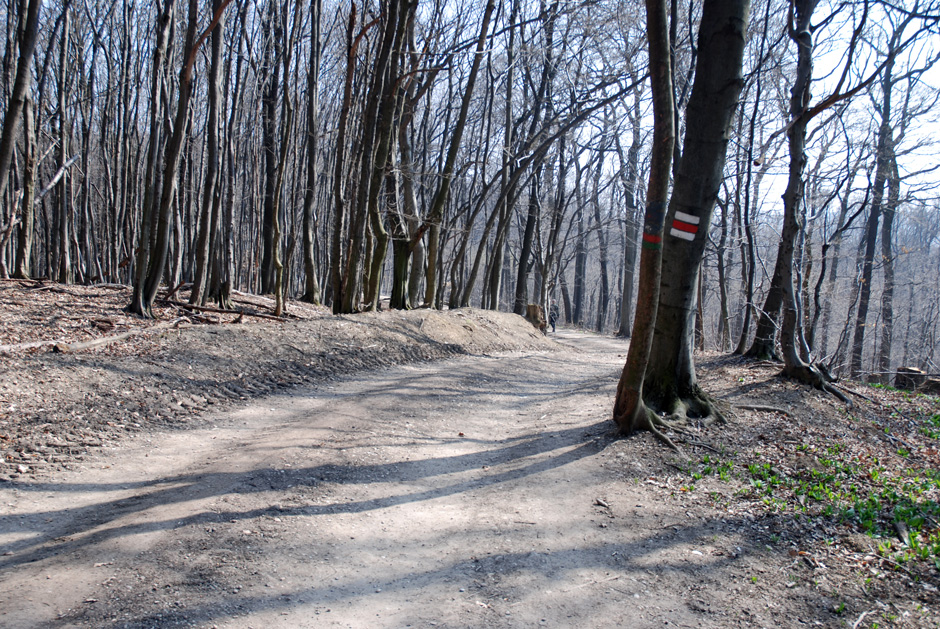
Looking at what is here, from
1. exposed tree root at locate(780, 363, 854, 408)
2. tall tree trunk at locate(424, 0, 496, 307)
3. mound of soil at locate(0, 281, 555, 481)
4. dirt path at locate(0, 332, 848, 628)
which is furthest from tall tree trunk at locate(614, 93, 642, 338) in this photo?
dirt path at locate(0, 332, 848, 628)

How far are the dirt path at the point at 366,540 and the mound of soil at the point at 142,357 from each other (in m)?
0.60

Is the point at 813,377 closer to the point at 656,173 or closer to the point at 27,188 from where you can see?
the point at 656,173

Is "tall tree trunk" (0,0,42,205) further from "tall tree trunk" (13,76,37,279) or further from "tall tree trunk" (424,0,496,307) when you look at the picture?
"tall tree trunk" (424,0,496,307)

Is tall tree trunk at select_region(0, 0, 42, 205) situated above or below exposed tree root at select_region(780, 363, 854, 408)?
above

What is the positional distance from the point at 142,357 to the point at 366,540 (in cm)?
521

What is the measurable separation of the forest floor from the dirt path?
0.02 metres

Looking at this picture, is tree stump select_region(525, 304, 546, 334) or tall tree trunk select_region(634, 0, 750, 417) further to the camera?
tree stump select_region(525, 304, 546, 334)

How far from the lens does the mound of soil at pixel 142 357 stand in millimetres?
5227

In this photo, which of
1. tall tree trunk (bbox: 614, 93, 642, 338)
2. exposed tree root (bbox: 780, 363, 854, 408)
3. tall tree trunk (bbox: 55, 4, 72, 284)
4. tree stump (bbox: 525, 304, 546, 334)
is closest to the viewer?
exposed tree root (bbox: 780, 363, 854, 408)

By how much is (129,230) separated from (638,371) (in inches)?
739

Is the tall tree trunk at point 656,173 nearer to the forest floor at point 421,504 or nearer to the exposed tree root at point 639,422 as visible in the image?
the exposed tree root at point 639,422

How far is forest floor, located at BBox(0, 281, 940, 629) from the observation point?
2.99m

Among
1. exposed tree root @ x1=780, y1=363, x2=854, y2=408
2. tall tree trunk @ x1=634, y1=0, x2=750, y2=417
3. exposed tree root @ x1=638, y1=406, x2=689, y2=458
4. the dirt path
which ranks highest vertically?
tall tree trunk @ x1=634, y1=0, x2=750, y2=417

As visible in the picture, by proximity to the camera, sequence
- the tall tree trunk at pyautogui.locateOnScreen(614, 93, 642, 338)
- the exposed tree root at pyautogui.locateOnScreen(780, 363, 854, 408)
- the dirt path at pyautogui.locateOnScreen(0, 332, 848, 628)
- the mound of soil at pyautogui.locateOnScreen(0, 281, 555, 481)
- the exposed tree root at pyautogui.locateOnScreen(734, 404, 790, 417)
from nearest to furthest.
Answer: the dirt path at pyautogui.locateOnScreen(0, 332, 848, 628), the mound of soil at pyautogui.locateOnScreen(0, 281, 555, 481), the exposed tree root at pyautogui.locateOnScreen(734, 404, 790, 417), the exposed tree root at pyautogui.locateOnScreen(780, 363, 854, 408), the tall tree trunk at pyautogui.locateOnScreen(614, 93, 642, 338)
